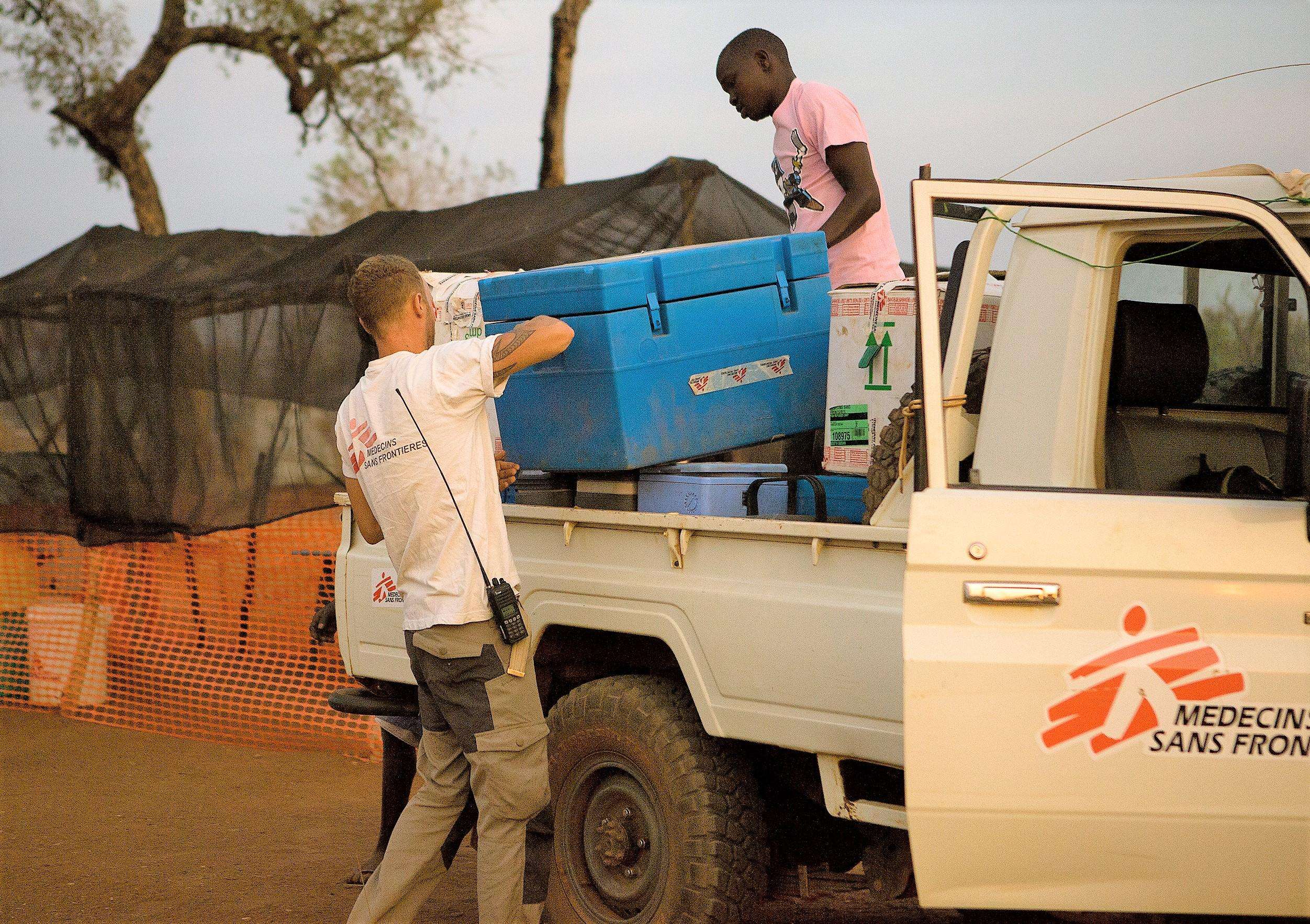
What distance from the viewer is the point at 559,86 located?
659 inches

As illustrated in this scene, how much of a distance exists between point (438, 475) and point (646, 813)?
1.19 metres

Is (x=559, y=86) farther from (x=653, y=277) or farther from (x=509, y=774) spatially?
(x=509, y=774)

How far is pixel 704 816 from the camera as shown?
150 inches

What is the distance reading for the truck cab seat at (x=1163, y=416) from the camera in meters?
3.38

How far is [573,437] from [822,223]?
143 centimetres

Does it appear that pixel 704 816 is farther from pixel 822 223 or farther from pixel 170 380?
pixel 170 380

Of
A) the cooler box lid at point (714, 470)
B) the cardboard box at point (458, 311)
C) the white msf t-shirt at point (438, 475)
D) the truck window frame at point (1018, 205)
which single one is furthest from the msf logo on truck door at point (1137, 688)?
the cardboard box at point (458, 311)

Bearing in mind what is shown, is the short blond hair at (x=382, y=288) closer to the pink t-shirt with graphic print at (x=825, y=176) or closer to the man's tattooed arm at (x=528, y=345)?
the man's tattooed arm at (x=528, y=345)

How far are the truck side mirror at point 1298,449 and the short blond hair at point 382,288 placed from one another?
2423mm

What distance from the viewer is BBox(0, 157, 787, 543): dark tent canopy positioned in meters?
9.33

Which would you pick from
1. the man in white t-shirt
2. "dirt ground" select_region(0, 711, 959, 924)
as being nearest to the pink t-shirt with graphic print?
the man in white t-shirt

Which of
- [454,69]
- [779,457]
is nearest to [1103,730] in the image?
[779,457]

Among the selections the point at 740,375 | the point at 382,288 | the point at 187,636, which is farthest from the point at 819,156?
the point at 187,636

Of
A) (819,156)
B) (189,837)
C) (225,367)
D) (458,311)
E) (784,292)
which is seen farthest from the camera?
(225,367)
